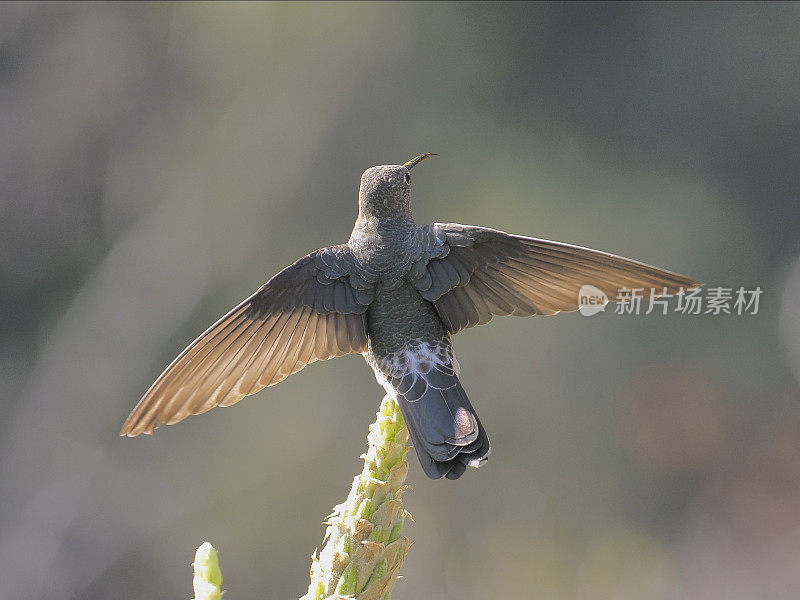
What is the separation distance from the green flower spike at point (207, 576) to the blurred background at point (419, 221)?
474cm

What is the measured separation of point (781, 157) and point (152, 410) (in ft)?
20.4

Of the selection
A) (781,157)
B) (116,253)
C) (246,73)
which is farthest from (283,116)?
(781,157)

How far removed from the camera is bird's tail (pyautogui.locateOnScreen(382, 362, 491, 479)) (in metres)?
1.77

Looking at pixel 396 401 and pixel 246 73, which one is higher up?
pixel 246 73

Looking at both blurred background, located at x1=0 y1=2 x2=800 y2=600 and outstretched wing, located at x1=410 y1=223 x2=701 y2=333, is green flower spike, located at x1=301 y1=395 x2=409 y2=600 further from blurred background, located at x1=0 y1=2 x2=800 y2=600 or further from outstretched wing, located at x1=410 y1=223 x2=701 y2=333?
blurred background, located at x1=0 y1=2 x2=800 y2=600

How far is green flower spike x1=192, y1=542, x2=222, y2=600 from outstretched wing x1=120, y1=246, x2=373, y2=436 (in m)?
0.82

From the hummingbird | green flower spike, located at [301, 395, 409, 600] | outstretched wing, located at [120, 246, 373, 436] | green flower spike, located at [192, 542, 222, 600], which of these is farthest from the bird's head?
green flower spike, located at [192, 542, 222, 600]

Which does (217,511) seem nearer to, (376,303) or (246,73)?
(246,73)

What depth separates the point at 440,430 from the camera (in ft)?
5.92

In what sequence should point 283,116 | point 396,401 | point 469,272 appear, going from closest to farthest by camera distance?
point 396,401 → point 469,272 → point 283,116

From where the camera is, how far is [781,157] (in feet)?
22.4

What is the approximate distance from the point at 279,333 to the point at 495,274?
527 millimetres

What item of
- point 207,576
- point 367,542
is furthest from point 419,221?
point 207,576

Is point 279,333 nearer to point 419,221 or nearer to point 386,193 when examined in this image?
point 386,193
